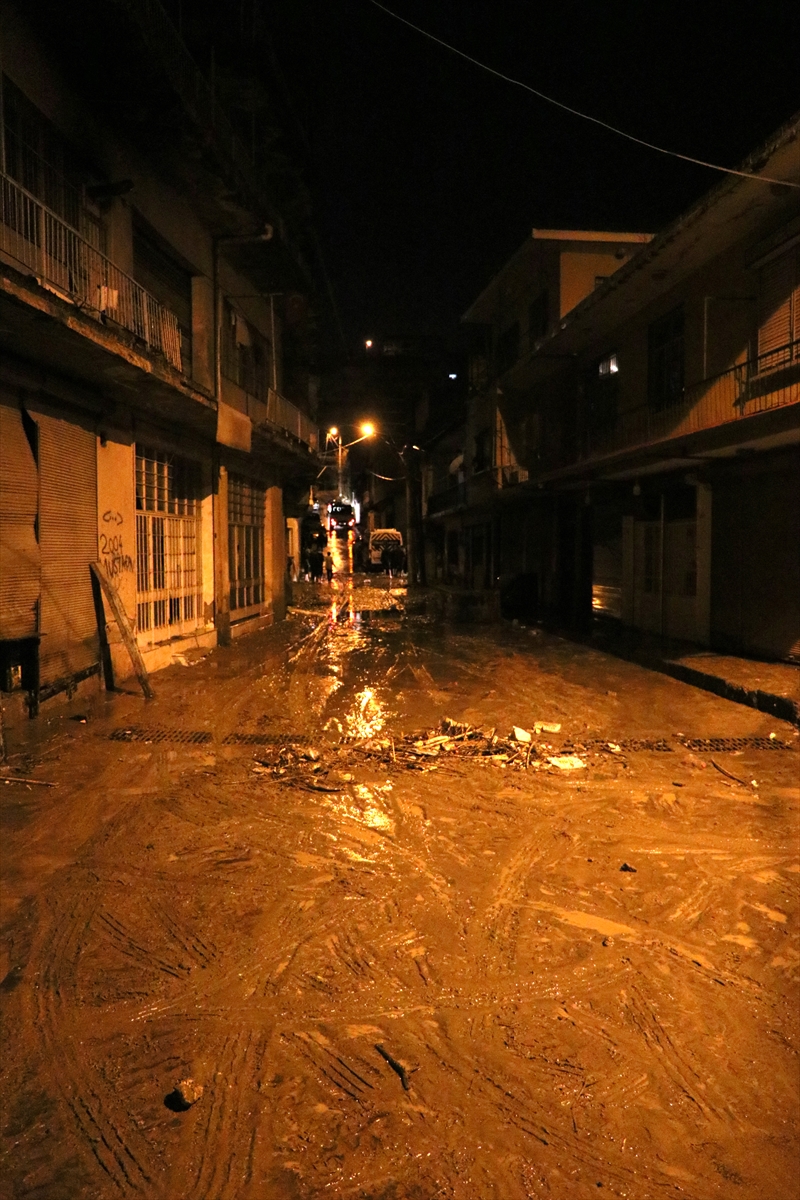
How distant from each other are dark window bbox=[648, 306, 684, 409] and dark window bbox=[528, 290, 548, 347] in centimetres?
753

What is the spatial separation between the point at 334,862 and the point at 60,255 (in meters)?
8.15

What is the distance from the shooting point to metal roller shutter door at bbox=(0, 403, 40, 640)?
776cm

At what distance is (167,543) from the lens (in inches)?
501

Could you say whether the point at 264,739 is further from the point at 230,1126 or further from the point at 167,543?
the point at 167,543

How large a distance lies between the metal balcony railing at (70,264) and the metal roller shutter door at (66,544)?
1590 mm

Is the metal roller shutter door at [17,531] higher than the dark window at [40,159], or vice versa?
the dark window at [40,159]

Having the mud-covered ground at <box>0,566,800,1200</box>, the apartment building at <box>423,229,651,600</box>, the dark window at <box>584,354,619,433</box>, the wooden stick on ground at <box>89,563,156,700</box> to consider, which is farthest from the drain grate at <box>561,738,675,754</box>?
the apartment building at <box>423,229,651,600</box>

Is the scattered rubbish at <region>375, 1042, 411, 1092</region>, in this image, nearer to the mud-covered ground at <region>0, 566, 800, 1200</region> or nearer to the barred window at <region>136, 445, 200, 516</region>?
the mud-covered ground at <region>0, 566, 800, 1200</region>

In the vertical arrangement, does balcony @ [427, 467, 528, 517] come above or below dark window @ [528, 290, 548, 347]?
below

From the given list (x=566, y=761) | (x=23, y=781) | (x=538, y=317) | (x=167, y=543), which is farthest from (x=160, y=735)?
(x=538, y=317)

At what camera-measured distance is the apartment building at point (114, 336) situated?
8070 mm

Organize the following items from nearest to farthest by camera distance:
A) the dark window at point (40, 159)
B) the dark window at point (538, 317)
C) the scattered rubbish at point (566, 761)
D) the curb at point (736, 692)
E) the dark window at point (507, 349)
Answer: the scattered rubbish at point (566, 761)
the dark window at point (40, 159)
the curb at point (736, 692)
the dark window at point (538, 317)
the dark window at point (507, 349)

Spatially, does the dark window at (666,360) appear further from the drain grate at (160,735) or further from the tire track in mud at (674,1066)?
the tire track in mud at (674,1066)

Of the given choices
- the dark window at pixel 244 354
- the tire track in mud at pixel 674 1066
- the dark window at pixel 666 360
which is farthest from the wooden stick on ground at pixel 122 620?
the dark window at pixel 666 360
